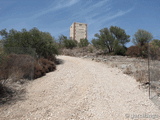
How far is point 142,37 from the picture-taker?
834 inches

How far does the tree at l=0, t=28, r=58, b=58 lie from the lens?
11477mm

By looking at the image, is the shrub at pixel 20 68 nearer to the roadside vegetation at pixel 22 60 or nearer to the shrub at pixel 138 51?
the roadside vegetation at pixel 22 60

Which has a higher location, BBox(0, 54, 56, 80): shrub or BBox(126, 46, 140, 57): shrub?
BBox(126, 46, 140, 57): shrub

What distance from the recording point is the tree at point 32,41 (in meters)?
11.5

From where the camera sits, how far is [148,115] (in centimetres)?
434

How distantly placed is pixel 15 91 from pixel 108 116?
5.26 metres

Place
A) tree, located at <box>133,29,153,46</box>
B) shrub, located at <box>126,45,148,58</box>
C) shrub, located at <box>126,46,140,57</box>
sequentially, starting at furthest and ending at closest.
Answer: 1. tree, located at <box>133,29,153,46</box>
2. shrub, located at <box>126,46,140,57</box>
3. shrub, located at <box>126,45,148,58</box>

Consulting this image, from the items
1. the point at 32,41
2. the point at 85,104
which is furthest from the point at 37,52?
the point at 85,104

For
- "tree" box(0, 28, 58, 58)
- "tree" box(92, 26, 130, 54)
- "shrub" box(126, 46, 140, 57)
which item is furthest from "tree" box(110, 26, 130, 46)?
"tree" box(0, 28, 58, 58)

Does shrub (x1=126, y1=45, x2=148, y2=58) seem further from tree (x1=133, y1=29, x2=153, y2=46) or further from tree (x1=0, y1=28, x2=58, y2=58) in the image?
tree (x1=0, y1=28, x2=58, y2=58)

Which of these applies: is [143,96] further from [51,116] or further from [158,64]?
[51,116]

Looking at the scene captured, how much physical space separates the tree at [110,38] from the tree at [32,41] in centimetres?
1050

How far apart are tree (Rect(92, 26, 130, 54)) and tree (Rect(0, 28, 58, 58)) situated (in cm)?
1050

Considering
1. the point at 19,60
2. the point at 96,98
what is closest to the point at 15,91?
the point at 19,60
